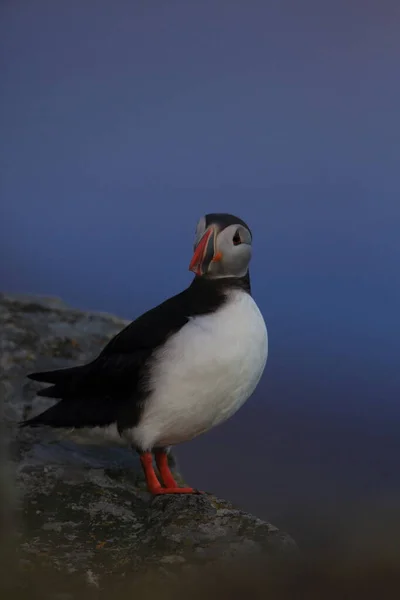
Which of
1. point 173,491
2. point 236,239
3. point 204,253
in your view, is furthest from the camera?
point 173,491

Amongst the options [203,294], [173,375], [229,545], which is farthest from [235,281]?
[229,545]

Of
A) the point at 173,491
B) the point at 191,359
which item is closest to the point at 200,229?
the point at 191,359

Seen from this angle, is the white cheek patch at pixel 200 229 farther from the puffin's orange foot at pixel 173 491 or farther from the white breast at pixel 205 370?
the puffin's orange foot at pixel 173 491

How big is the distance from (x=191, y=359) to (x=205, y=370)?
0.26ft

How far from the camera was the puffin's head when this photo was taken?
3.02m

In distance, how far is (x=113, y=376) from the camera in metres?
3.37

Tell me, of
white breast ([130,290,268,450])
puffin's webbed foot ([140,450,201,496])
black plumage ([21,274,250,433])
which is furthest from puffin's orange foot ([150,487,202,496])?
black plumage ([21,274,250,433])

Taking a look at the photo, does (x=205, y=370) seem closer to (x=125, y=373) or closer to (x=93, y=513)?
(x=125, y=373)

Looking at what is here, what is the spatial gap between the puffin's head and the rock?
1.02m

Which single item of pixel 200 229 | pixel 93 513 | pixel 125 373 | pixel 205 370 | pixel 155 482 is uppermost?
pixel 200 229

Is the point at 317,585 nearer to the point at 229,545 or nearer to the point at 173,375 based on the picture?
the point at 229,545

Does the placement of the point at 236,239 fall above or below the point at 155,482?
above

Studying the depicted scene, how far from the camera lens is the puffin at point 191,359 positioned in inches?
122

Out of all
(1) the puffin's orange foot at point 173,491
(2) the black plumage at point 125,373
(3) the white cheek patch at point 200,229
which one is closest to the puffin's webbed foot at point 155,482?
(1) the puffin's orange foot at point 173,491
